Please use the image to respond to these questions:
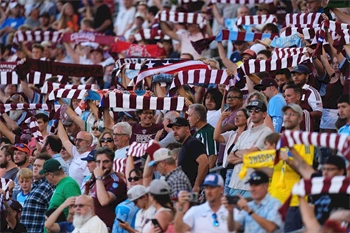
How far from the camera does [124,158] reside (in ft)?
55.3

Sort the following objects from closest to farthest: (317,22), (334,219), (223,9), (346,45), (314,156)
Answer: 1. (334,219)
2. (314,156)
3. (346,45)
4. (317,22)
5. (223,9)

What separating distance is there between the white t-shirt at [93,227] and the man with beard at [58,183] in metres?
1.14

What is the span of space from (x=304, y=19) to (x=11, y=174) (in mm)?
6172

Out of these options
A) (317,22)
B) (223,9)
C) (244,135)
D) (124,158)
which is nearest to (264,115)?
(244,135)

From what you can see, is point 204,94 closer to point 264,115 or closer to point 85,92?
point 85,92

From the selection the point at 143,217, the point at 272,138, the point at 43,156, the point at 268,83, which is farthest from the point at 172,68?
the point at 272,138

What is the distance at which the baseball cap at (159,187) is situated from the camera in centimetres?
1391

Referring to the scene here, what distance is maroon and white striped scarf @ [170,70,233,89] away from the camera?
18.9 metres

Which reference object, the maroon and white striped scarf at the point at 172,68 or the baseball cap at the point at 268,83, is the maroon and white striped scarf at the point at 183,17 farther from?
the baseball cap at the point at 268,83

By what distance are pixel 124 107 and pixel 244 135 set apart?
3132 millimetres

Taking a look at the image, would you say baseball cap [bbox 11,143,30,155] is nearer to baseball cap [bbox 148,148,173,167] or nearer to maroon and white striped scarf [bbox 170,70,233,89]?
maroon and white striped scarf [bbox 170,70,233,89]

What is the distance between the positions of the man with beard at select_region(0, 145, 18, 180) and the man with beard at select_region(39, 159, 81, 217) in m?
2.79

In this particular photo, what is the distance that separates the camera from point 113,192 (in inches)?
615

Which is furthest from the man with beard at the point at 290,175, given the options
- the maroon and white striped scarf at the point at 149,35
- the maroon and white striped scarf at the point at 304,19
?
the maroon and white striped scarf at the point at 149,35
